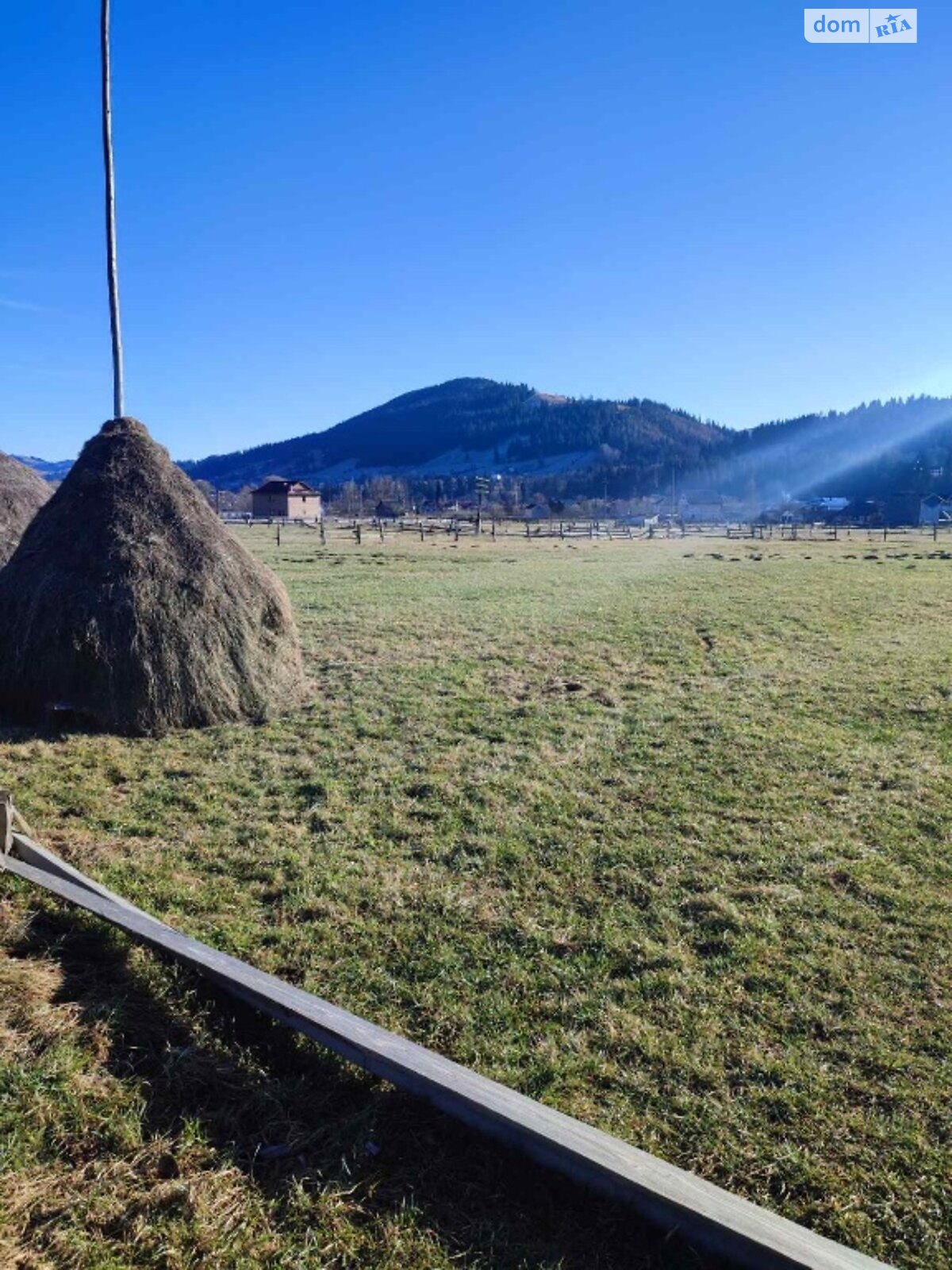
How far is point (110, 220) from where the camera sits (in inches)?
409

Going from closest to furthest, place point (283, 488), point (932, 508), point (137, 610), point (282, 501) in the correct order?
point (137, 610), point (282, 501), point (283, 488), point (932, 508)

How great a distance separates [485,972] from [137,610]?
20.6ft

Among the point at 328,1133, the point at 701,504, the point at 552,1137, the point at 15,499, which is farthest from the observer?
the point at 701,504

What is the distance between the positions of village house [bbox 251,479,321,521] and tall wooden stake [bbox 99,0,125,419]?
3684 inches

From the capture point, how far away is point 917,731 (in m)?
9.14

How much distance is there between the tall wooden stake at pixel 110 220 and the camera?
33.6 feet

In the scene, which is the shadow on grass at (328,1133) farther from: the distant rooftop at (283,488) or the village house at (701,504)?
the village house at (701,504)

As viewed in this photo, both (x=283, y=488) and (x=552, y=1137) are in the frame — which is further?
(x=283, y=488)

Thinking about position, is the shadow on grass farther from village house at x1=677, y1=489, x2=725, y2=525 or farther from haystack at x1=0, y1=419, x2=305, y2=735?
village house at x1=677, y1=489, x2=725, y2=525

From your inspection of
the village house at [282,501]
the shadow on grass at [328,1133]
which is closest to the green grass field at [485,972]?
the shadow on grass at [328,1133]

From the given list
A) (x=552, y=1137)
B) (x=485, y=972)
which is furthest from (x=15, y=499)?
(x=552, y=1137)

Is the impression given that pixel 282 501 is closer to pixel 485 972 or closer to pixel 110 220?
pixel 110 220

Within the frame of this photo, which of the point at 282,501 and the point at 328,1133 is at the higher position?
the point at 282,501

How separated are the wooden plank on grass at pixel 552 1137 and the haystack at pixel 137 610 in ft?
17.4
